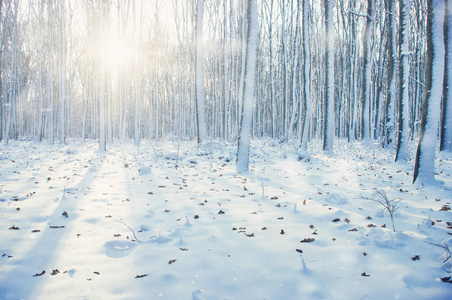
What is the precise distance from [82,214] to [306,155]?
22.5 feet

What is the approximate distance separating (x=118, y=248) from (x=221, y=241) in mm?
1147

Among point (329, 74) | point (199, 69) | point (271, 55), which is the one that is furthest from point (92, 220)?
point (271, 55)

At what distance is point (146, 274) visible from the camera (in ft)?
7.32

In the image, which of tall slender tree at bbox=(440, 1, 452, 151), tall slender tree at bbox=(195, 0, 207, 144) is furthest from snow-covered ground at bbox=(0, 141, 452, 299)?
tall slender tree at bbox=(195, 0, 207, 144)

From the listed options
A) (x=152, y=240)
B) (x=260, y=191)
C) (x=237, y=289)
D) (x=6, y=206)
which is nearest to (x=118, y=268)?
(x=152, y=240)

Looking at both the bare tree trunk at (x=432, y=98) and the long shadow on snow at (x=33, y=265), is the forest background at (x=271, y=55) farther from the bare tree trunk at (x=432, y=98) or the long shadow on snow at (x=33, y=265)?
the long shadow on snow at (x=33, y=265)

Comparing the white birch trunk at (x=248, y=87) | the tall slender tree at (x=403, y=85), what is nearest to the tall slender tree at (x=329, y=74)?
the tall slender tree at (x=403, y=85)

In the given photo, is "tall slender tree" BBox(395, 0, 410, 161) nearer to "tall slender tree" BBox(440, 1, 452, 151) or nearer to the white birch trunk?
"tall slender tree" BBox(440, 1, 452, 151)

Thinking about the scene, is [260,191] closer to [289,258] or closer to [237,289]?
[289,258]

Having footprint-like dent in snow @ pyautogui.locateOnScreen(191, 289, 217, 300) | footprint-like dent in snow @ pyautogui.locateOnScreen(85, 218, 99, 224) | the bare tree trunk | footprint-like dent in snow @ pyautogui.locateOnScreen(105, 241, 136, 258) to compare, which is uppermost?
the bare tree trunk

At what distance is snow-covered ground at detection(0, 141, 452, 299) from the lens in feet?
6.66

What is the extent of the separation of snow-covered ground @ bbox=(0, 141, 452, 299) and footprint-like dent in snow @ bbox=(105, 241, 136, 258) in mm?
11

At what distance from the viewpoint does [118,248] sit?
272cm

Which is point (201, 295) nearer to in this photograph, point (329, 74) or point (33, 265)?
point (33, 265)
